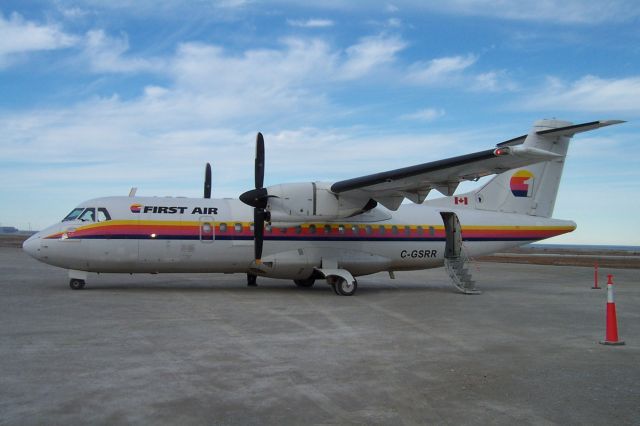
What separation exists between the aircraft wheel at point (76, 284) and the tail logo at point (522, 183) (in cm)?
1552

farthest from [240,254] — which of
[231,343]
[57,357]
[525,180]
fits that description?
[525,180]

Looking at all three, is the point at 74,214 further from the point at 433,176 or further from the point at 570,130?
the point at 570,130

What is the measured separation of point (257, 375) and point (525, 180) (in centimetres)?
1601

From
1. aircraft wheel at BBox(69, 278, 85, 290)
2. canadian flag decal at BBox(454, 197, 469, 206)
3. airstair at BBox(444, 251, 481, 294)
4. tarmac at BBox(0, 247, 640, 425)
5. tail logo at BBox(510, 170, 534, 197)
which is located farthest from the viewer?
canadian flag decal at BBox(454, 197, 469, 206)

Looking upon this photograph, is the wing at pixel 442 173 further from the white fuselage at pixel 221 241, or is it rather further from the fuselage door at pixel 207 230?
the fuselage door at pixel 207 230

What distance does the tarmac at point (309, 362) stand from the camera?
541 cm

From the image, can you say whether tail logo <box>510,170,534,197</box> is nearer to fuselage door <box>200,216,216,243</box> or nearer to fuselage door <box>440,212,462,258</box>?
fuselage door <box>440,212,462,258</box>

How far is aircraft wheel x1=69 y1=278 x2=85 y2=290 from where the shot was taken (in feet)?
53.8

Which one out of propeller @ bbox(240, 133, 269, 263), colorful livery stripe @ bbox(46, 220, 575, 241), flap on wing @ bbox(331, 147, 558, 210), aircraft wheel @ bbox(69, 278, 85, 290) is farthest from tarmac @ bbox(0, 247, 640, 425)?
flap on wing @ bbox(331, 147, 558, 210)

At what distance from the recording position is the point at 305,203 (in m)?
16.0

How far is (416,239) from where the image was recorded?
18.8 metres

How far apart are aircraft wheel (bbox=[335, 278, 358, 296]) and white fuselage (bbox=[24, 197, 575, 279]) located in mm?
925

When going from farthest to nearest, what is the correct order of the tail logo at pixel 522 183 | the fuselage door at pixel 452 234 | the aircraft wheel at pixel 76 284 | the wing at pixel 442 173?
the tail logo at pixel 522 183 → the fuselage door at pixel 452 234 → the aircraft wheel at pixel 76 284 → the wing at pixel 442 173

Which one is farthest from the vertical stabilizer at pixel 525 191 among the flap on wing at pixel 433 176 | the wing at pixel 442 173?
the flap on wing at pixel 433 176
